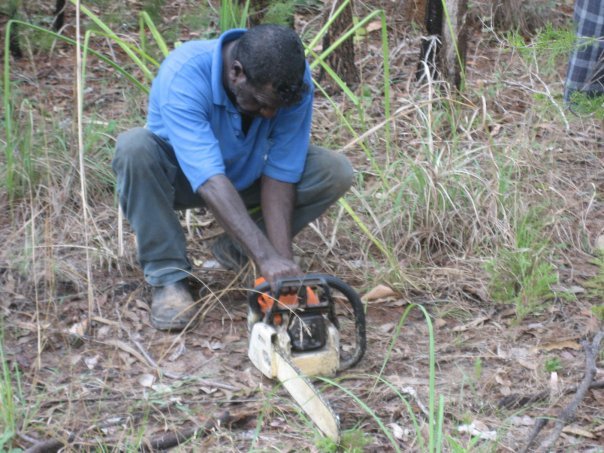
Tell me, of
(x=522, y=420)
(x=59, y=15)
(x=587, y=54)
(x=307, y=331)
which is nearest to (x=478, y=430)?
(x=522, y=420)

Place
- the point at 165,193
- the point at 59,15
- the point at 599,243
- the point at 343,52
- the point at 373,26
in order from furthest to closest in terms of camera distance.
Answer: the point at 373,26
the point at 59,15
the point at 343,52
the point at 599,243
the point at 165,193

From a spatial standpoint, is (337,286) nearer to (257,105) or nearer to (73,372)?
(257,105)

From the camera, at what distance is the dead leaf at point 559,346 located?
11.6 ft

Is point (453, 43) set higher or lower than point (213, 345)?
higher

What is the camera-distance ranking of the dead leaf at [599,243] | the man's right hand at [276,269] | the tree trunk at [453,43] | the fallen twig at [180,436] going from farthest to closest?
the tree trunk at [453,43]
the dead leaf at [599,243]
the man's right hand at [276,269]
the fallen twig at [180,436]

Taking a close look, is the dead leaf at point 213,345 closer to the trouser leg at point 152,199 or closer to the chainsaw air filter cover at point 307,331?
the trouser leg at point 152,199

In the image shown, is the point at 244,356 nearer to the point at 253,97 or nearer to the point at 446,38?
the point at 253,97

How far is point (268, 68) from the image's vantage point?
310 centimetres

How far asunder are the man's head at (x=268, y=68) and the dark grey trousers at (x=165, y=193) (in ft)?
1.66

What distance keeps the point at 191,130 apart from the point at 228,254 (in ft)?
3.07

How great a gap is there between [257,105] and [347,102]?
7.85 ft

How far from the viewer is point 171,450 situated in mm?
2814

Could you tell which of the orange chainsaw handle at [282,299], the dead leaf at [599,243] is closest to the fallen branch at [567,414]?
the orange chainsaw handle at [282,299]

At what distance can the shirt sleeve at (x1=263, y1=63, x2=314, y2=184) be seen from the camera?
3576 mm
